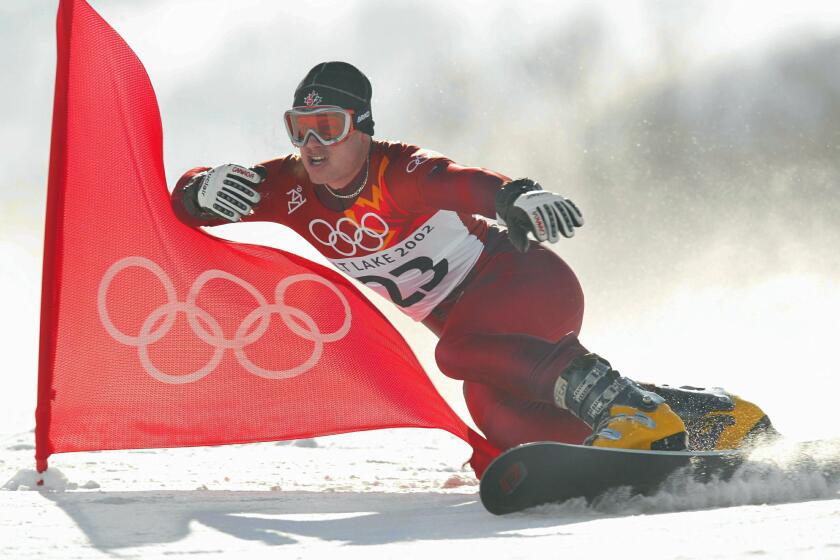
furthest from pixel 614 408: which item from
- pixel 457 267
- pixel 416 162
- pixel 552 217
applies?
pixel 416 162

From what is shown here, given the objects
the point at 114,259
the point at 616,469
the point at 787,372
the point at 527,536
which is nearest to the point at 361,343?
the point at 114,259

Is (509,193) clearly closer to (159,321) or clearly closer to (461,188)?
(461,188)

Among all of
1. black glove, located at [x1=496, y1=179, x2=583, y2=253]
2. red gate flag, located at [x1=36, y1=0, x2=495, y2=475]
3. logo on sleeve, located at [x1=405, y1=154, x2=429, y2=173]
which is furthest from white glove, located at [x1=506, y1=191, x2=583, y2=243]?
red gate flag, located at [x1=36, y1=0, x2=495, y2=475]

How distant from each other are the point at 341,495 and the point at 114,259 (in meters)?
1.51

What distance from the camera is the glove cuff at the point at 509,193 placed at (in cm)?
392

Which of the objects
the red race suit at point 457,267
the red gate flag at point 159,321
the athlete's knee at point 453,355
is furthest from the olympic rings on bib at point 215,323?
the athlete's knee at point 453,355

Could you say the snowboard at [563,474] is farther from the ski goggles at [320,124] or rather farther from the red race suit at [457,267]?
the ski goggles at [320,124]

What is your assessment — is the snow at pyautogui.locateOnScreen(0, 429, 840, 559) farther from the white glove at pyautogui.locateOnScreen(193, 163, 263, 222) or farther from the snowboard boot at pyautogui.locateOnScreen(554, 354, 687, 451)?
the white glove at pyautogui.locateOnScreen(193, 163, 263, 222)

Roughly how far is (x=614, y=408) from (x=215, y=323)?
209cm

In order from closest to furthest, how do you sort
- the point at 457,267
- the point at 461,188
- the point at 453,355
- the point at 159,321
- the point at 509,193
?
1. the point at 509,193
2. the point at 461,188
3. the point at 453,355
4. the point at 457,267
5. the point at 159,321

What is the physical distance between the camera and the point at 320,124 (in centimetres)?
448

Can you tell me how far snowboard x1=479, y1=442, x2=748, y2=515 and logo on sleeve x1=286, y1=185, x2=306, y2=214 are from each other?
165 centimetres

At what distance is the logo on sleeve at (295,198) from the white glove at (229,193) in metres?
0.15

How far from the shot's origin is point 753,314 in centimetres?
984
